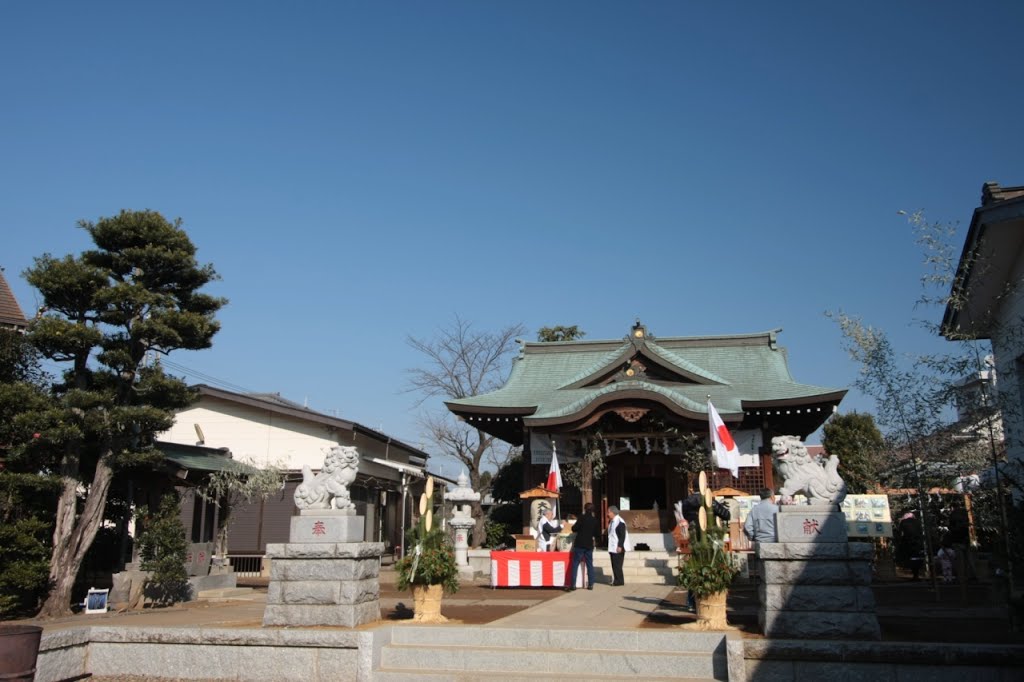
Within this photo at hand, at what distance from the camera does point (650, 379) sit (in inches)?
987

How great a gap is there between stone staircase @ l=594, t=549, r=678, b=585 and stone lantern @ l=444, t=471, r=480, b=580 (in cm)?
314

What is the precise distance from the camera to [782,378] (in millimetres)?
25578

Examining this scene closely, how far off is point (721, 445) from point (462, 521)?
21.9 ft

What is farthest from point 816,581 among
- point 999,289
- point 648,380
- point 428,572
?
point 648,380

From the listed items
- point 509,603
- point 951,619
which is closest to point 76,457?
point 509,603

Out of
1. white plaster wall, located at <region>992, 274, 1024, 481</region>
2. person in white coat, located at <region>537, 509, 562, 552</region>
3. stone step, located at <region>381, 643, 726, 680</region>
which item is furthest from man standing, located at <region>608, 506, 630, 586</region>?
stone step, located at <region>381, 643, 726, 680</region>

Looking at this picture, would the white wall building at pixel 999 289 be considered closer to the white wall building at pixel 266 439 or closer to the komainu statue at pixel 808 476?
the komainu statue at pixel 808 476

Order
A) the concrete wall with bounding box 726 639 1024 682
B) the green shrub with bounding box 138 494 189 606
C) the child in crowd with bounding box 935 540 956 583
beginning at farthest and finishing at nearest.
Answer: the child in crowd with bounding box 935 540 956 583, the green shrub with bounding box 138 494 189 606, the concrete wall with bounding box 726 639 1024 682

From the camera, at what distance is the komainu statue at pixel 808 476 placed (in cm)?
893

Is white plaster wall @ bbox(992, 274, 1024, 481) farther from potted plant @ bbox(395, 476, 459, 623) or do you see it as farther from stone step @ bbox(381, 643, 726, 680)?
potted plant @ bbox(395, 476, 459, 623)

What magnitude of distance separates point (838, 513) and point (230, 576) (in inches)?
537

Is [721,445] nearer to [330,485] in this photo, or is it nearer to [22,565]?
[330,485]

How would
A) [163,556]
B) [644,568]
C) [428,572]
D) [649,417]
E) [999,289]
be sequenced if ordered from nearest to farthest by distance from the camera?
[428,572]
[999,289]
[163,556]
[644,568]
[649,417]

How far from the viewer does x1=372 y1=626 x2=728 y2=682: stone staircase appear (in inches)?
324
